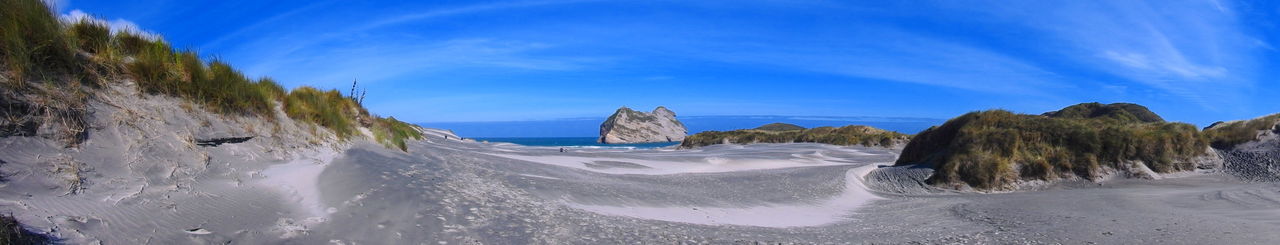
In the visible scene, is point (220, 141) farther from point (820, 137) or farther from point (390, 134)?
point (820, 137)

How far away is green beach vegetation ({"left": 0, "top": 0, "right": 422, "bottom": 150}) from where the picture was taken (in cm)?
410

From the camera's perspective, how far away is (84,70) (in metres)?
4.96

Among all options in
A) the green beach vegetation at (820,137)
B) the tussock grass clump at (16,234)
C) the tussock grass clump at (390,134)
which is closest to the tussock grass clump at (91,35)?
the tussock grass clump at (16,234)

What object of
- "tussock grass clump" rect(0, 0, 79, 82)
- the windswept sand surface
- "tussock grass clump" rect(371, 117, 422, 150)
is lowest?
the windswept sand surface

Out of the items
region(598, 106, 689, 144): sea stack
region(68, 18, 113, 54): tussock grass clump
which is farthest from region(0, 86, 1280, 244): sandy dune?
region(598, 106, 689, 144): sea stack

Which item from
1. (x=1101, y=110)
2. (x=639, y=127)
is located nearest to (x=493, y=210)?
(x=1101, y=110)

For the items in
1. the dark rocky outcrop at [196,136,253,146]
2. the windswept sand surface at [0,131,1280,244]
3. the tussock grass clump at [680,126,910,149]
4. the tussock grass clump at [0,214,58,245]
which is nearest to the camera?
the tussock grass clump at [0,214,58,245]

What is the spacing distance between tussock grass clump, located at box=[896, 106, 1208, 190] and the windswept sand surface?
7.54ft

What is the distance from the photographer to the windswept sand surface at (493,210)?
3.40 meters

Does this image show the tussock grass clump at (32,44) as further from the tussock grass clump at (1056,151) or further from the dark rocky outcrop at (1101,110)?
the dark rocky outcrop at (1101,110)

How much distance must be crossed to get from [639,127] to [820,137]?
43.9 meters

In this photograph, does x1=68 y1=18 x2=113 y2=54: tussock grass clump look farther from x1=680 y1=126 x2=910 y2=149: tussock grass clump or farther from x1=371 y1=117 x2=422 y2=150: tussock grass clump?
x1=680 y1=126 x2=910 y2=149: tussock grass clump

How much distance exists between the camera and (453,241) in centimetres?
388

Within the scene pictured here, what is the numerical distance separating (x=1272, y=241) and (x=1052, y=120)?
942 cm
